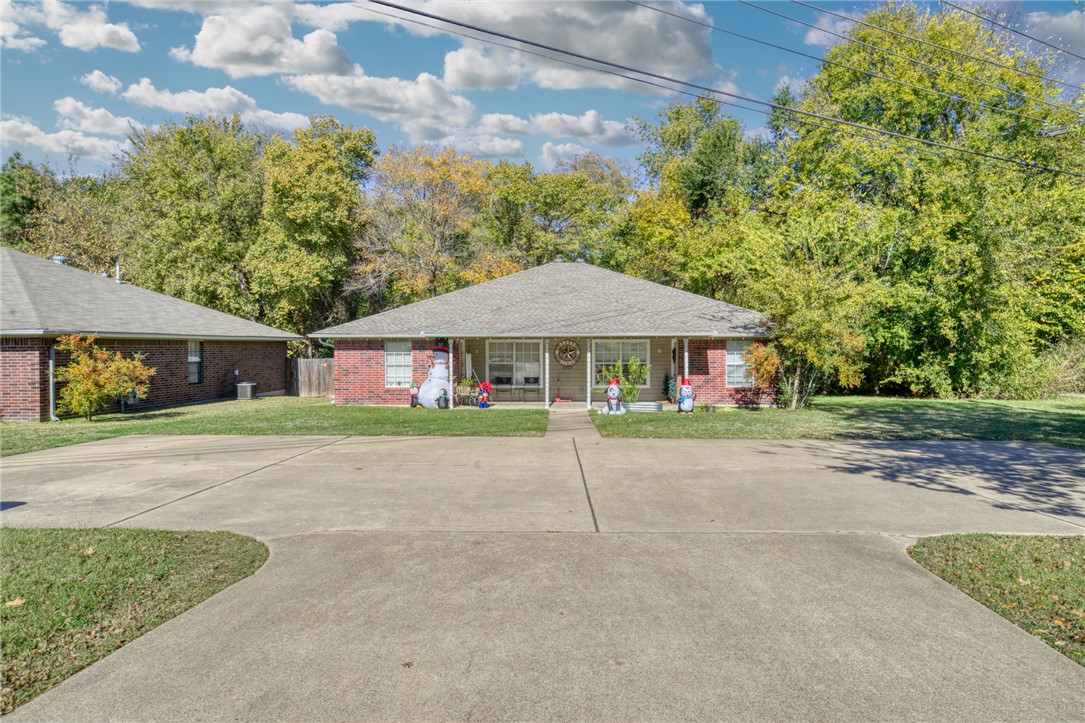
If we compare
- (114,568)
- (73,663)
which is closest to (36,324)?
(114,568)

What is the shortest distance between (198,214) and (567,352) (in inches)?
859

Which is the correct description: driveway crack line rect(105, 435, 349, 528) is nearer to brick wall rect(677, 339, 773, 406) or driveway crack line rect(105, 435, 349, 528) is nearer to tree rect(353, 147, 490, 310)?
brick wall rect(677, 339, 773, 406)

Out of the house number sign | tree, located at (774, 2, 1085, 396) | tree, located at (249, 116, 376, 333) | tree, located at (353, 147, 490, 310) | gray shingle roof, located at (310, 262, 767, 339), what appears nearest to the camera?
gray shingle roof, located at (310, 262, 767, 339)

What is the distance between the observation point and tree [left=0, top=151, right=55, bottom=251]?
129ft

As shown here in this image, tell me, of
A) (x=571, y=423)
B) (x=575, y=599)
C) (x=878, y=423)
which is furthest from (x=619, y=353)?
(x=575, y=599)

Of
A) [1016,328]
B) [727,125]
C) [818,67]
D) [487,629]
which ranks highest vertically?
[818,67]

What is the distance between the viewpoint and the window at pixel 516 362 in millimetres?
22109

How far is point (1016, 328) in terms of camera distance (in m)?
21.0

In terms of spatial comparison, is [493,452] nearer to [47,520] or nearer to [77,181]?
[47,520]

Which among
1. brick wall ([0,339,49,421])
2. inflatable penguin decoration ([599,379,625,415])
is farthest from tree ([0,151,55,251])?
inflatable penguin decoration ([599,379,625,415])

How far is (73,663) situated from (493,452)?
314 inches

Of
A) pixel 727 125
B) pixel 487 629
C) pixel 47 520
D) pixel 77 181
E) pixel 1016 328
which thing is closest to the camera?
pixel 487 629

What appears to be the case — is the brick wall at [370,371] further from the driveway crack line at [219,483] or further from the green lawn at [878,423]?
the driveway crack line at [219,483]

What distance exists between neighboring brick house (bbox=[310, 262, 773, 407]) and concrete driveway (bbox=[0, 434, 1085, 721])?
392 inches
